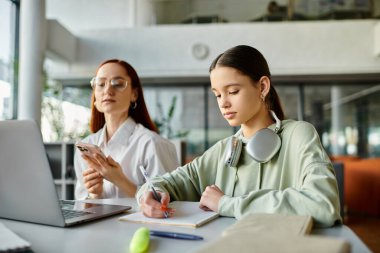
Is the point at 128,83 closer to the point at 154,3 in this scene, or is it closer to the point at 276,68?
the point at 276,68

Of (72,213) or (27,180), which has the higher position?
(27,180)

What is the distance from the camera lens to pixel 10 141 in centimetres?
91

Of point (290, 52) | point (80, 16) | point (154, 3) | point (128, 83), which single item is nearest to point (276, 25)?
point (290, 52)

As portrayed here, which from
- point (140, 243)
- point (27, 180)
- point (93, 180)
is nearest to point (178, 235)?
point (140, 243)

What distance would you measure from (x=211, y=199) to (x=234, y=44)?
6825 mm

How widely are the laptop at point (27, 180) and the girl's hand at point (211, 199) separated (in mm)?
321

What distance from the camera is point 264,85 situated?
132 centimetres

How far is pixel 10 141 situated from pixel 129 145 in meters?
1.06

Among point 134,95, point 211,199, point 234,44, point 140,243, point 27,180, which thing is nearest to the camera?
point 140,243

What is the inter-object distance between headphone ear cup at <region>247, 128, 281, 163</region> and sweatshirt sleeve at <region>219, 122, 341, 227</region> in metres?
0.04

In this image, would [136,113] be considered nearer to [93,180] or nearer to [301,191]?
[93,180]

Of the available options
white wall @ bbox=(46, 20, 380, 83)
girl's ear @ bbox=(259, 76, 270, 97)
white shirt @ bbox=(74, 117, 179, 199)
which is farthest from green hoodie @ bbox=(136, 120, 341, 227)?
white wall @ bbox=(46, 20, 380, 83)

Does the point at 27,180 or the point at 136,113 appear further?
the point at 136,113

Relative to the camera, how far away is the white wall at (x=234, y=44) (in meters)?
7.40
